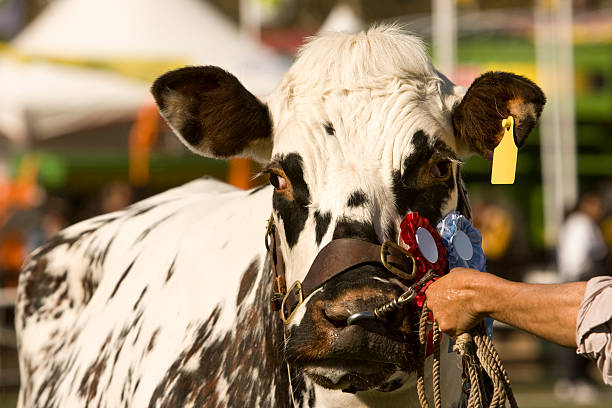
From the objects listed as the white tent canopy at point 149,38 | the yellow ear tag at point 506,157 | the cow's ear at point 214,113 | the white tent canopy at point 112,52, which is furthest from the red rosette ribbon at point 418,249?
the white tent canopy at point 149,38

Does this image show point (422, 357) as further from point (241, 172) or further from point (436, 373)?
point (241, 172)

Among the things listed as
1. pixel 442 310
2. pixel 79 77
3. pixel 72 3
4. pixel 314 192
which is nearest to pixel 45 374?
pixel 314 192

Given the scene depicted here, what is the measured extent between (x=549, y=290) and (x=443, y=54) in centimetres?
1504

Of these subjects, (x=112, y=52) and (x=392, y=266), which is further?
(x=112, y=52)

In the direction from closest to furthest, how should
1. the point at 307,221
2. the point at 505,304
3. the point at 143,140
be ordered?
1. the point at 505,304
2. the point at 307,221
3. the point at 143,140

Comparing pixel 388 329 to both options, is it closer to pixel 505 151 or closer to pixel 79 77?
pixel 505 151

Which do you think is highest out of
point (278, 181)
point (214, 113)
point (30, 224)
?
point (214, 113)

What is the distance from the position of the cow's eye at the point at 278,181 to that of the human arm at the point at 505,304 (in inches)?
25.9

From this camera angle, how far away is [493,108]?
3.38m

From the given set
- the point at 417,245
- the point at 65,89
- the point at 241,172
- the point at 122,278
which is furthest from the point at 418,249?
the point at 65,89

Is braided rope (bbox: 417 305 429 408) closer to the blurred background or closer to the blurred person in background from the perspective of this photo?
the blurred background

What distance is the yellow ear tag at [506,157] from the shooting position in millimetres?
3303

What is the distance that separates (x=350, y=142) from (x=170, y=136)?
56.5ft

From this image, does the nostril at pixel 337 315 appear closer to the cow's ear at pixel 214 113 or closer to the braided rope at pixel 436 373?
the braided rope at pixel 436 373
